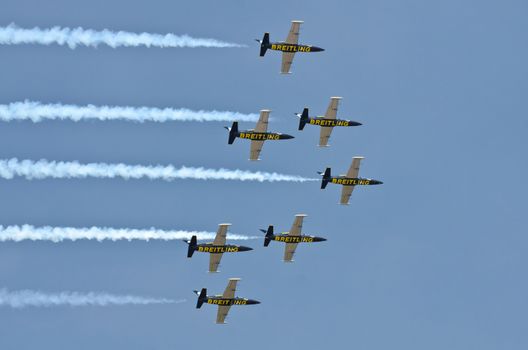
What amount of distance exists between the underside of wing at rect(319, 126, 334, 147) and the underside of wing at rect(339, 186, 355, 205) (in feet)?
16.3

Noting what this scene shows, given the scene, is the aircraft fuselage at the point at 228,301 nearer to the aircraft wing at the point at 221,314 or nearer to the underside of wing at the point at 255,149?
the aircraft wing at the point at 221,314

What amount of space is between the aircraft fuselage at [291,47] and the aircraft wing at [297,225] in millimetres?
15565

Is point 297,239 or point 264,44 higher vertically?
point 264,44

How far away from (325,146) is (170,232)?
1994 centimetres

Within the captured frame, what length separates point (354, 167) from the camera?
18025cm

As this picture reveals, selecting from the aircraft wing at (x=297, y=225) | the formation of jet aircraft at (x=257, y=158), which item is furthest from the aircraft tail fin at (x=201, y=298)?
the aircraft wing at (x=297, y=225)

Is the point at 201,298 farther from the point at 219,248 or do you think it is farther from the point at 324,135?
the point at 324,135

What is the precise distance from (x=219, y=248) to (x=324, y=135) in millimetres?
14999

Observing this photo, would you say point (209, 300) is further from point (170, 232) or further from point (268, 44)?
point (268, 44)

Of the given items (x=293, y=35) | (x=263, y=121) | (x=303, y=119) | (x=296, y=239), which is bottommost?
(x=296, y=239)

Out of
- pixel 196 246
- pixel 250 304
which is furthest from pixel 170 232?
pixel 250 304

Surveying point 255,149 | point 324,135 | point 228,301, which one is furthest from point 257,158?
point 228,301

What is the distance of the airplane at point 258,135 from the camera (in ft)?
562

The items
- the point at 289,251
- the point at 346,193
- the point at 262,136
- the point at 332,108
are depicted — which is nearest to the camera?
the point at 262,136
